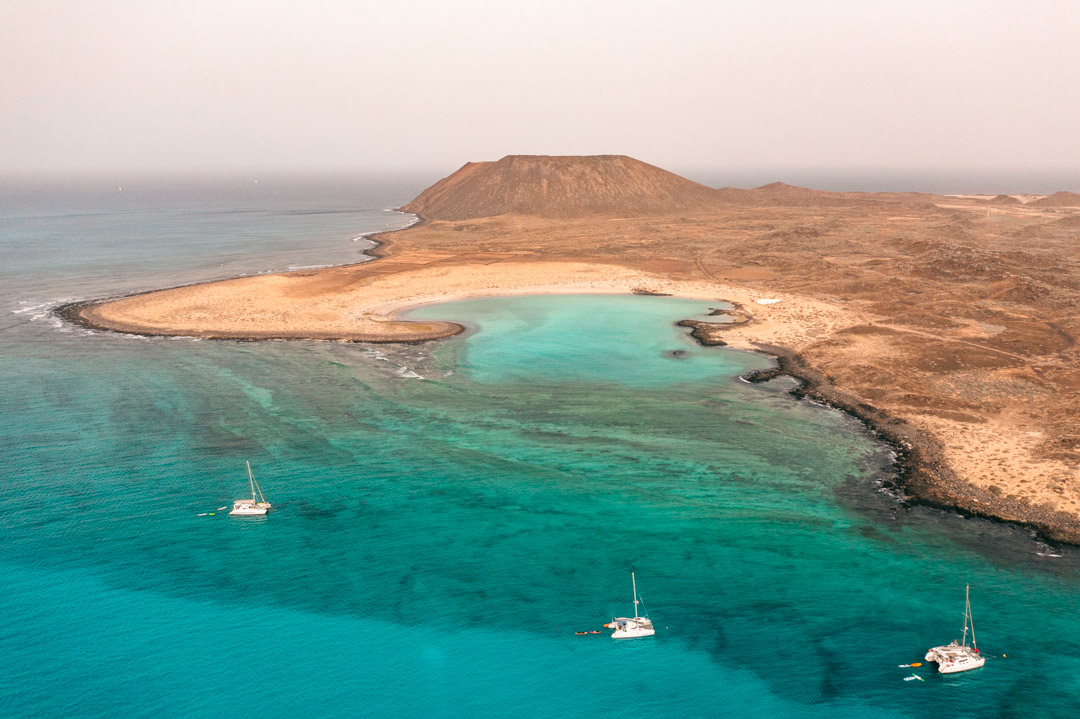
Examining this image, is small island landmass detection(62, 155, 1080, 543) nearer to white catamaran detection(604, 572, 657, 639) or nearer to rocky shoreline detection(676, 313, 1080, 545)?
rocky shoreline detection(676, 313, 1080, 545)

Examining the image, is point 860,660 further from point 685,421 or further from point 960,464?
point 685,421

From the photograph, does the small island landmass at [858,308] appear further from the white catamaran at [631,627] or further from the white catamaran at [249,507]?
the white catamaran at [249,507]

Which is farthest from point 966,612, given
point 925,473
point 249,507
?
point 249,507

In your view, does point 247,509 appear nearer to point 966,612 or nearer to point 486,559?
point 486,559

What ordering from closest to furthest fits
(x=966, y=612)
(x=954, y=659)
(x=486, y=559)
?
(x=954, y=659)
(x=966, y=612)
(x=486, y=559)

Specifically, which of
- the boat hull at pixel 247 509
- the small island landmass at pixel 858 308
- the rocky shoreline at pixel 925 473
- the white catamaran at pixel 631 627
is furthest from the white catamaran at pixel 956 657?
the boat hull at pixel 247 509

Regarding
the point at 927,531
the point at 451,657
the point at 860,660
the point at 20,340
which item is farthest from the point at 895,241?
the point at 20,340
